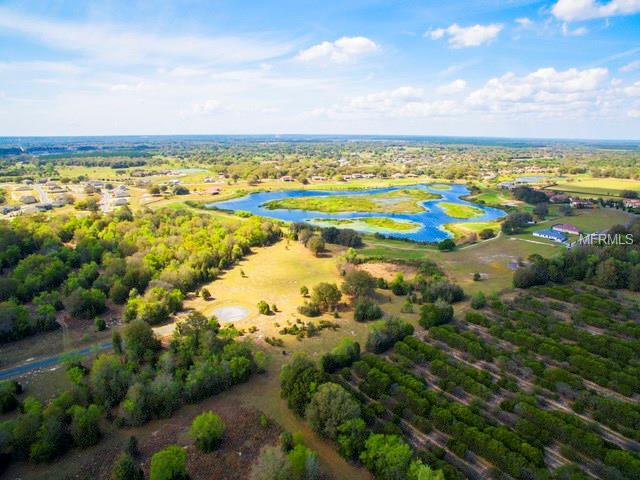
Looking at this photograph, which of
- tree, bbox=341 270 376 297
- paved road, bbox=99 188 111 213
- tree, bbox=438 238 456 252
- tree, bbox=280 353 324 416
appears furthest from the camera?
paved road, bbox=99 188 111 213

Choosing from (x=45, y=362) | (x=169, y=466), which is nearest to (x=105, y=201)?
(x=45, y=362)

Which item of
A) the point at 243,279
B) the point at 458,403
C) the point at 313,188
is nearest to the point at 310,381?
the point at 458,403

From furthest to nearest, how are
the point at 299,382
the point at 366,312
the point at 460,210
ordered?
the point at 460,210 → the point at 366,312 → the point at 299,382

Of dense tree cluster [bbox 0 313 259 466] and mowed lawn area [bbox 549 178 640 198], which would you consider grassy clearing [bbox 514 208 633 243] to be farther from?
dense tree cluster [bbox 0 313 259 466]

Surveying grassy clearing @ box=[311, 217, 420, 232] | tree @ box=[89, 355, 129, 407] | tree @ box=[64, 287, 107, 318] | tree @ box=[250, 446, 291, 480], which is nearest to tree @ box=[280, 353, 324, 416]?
tree @ box=[250, 446, 291, 480]

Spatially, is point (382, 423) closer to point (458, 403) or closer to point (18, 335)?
point (458, 403)

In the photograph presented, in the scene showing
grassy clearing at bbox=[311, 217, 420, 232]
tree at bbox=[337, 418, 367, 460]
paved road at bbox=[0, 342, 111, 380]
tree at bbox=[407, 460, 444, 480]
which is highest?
tree at bbox=[407, 460, 444, 480]

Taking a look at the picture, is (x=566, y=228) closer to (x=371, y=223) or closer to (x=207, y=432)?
(x=371, y=223)
